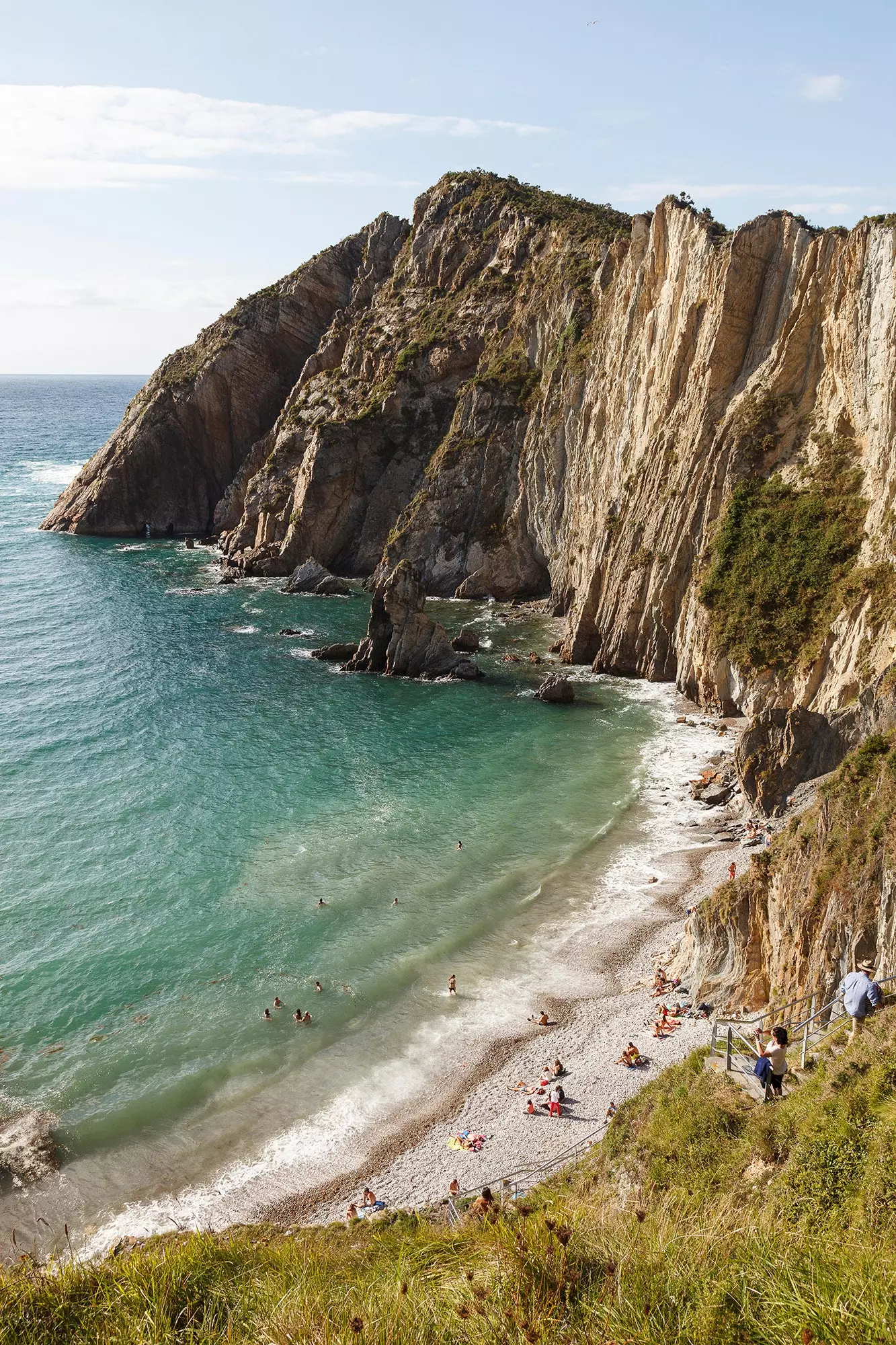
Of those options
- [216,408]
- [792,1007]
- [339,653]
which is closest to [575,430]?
[339,653]

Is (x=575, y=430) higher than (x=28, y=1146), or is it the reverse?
(x=575, y=430)

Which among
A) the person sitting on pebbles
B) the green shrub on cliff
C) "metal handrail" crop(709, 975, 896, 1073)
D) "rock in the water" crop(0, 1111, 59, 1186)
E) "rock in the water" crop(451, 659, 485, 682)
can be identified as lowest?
"rock in the water" crop(0, 1111, 59, 1186)

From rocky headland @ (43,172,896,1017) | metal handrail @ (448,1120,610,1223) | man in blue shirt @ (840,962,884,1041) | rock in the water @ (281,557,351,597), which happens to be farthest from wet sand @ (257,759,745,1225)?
rock in the water @ (281,557,351,597)

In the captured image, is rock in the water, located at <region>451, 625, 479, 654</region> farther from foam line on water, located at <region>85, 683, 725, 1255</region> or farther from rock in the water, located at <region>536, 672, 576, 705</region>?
foam line on water, located at <region>85, 683, 725, 1255</region>

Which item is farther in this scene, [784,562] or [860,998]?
[784,562]

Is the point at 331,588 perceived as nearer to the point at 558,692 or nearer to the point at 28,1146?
the point at 558,692

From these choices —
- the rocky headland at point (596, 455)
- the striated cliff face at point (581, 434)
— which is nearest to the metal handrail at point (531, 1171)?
the rocky headland at point (596, 455)

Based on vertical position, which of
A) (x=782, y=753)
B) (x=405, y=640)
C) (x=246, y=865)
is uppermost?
(x=782, y=753)

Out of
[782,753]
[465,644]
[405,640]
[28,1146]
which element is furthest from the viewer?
[465,644]
